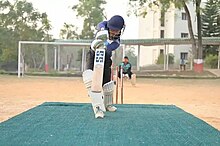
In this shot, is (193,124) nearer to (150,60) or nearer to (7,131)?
(7,131)

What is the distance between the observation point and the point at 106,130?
17.1 feet

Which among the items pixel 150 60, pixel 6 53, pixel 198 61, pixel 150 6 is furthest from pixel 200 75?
pixel 150 60

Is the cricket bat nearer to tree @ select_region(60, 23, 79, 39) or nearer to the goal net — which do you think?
the goal net

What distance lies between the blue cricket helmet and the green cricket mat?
1.47 metres

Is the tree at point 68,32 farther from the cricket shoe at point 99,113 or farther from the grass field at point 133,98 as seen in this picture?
the cricket shoe at point 99,113

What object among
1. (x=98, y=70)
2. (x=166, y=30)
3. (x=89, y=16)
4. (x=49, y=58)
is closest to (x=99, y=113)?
(x=98, y=70)

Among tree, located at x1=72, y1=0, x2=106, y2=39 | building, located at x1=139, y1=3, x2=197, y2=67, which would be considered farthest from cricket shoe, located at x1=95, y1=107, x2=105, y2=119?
building, located at x1=139, y1=3, x2=197, y2=67

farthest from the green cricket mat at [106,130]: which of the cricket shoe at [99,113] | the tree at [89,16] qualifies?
the tree at [89,16]

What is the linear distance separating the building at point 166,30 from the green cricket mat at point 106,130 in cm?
4997

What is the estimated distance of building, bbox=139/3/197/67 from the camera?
57719 mm

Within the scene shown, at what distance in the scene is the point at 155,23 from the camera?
201ft

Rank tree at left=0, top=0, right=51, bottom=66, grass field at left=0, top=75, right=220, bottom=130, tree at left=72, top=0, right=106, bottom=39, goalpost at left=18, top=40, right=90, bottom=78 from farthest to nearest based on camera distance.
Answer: tree at left=72, top=0, right=106, bottom=39 < tree at left=0, top=0, right=51, bottom=66 < goalpost at left=18, top=40, right=90, bottom=78 < grass field at left=0, top=75, right=220, bottom=130

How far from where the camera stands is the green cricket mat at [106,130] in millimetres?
4359

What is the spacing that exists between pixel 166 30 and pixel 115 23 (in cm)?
5438
